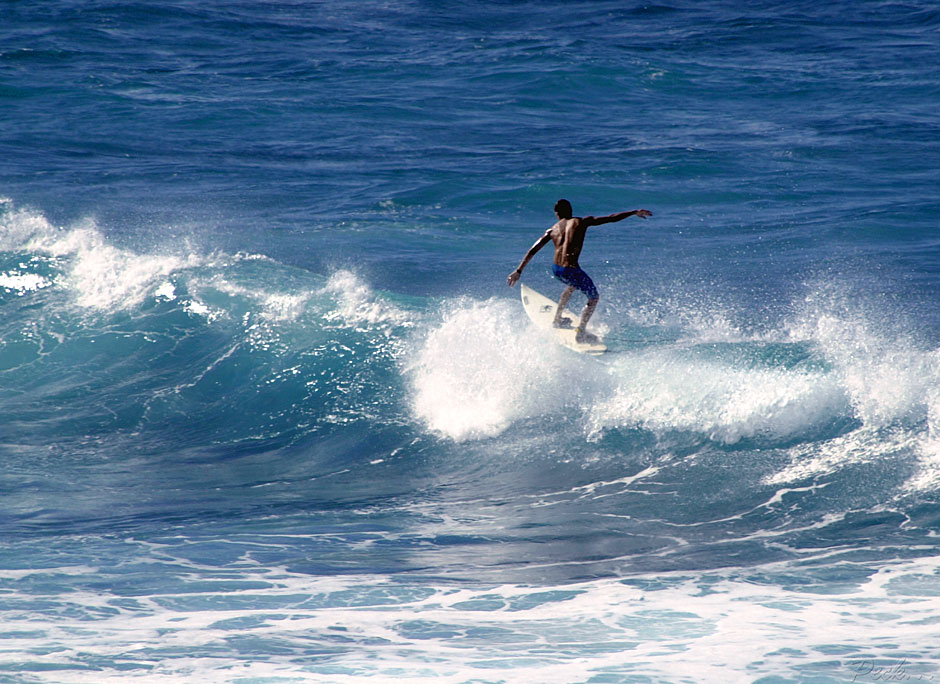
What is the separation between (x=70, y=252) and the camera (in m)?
16.4

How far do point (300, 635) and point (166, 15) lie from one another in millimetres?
29869

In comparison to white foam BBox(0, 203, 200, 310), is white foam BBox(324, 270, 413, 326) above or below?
below

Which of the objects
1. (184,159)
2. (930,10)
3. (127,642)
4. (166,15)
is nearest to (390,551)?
(127,642)

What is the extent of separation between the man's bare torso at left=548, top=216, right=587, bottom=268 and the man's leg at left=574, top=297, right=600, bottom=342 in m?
0.51

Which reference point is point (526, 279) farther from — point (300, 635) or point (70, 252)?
point (300, 635)

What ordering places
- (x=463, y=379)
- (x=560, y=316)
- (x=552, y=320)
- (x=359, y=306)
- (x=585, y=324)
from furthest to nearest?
(x=359, y=306), (x=463, y=379), (x=552, y=320), (x=560, y=316), (x=585, y=324)

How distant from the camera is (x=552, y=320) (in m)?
11.7

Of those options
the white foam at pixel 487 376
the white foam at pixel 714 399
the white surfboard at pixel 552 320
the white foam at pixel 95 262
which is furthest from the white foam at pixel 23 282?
the white foam at pixel 714 399

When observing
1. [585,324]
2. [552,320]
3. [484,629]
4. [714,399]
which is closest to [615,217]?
[585,324]

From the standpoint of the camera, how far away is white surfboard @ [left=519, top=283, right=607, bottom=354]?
11.3 metres

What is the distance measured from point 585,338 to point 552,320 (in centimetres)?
A: 55

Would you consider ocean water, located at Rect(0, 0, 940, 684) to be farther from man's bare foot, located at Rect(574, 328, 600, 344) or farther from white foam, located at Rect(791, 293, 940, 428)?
man's bare foot, located at Rect(574, 328, 600, 344)

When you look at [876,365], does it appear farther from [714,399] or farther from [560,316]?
[560,316]

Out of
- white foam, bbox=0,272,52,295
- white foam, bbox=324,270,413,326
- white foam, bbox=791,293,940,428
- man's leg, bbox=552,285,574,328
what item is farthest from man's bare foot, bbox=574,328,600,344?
white foam, bbox=0,272,52,295
